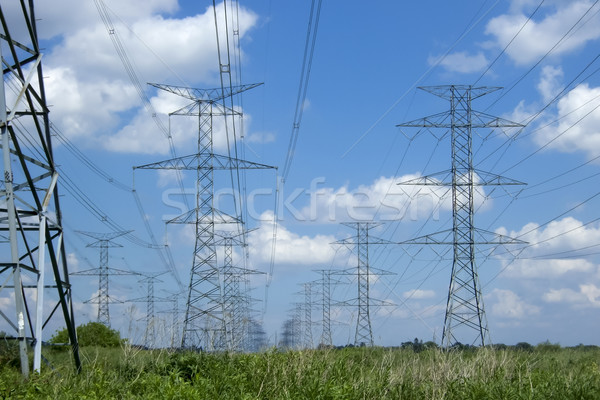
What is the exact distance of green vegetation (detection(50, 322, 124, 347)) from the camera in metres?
45.0

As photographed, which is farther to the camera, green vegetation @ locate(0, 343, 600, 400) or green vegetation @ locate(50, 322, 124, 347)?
green vegetation @ locate(50, 322, 124, 347)

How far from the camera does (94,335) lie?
153ft

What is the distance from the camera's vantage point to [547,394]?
49.6 feet

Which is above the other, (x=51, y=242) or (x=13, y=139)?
(x=13, y=139)

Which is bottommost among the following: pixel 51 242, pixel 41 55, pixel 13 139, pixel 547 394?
pixel 547 394

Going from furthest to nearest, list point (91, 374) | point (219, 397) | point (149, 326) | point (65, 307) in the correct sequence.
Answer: point (65, 307) → point (149, 326) → point (91, 374) → point (219, 397)

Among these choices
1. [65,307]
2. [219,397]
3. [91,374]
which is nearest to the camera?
[219,397]

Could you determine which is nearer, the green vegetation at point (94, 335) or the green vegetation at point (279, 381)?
the green vegetation at point (279, 381)

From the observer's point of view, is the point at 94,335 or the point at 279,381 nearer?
the point at 279,381

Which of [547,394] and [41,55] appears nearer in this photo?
[547,394]

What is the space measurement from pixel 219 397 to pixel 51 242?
6.08 meters

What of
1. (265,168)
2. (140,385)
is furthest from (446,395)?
(265,168)

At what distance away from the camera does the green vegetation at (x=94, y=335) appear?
1770 inches

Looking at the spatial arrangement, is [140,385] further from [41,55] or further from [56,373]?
[41,55]
